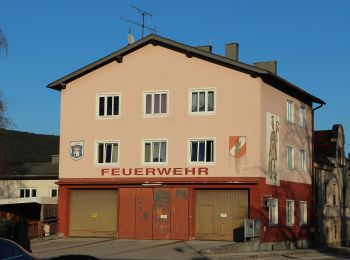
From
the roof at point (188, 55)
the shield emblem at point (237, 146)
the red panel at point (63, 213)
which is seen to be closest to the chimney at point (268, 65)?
Result: the roof at point (188, 55)

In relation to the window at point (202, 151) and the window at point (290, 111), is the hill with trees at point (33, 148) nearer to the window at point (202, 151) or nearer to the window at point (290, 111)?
the window at point (202, 151)

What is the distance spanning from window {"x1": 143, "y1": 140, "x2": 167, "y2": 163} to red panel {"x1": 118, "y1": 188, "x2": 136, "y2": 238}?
195 centimetres

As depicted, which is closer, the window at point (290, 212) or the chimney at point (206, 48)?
the chimney at point (206, 48)

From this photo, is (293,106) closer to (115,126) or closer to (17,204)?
(115,126)

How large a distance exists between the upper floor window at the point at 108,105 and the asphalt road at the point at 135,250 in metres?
7.16

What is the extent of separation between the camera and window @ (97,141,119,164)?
37.7 meters

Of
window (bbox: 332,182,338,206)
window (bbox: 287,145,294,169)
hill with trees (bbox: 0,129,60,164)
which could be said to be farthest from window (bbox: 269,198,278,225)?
hill with trees (bbox: 0,129,60,164)

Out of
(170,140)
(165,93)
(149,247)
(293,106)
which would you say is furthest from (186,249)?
(293,106)

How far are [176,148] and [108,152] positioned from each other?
4214mm

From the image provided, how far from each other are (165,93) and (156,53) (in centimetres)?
238

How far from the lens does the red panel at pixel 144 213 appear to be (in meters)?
36.3

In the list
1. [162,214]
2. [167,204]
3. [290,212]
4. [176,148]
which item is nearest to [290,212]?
[290,212]

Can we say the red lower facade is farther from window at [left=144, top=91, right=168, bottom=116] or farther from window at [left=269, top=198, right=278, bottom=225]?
window at [left=144, top=91, right=168, bottom=116]

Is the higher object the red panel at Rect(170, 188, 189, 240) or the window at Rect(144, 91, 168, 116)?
the window at Rect(144, 91, 168, 116)
